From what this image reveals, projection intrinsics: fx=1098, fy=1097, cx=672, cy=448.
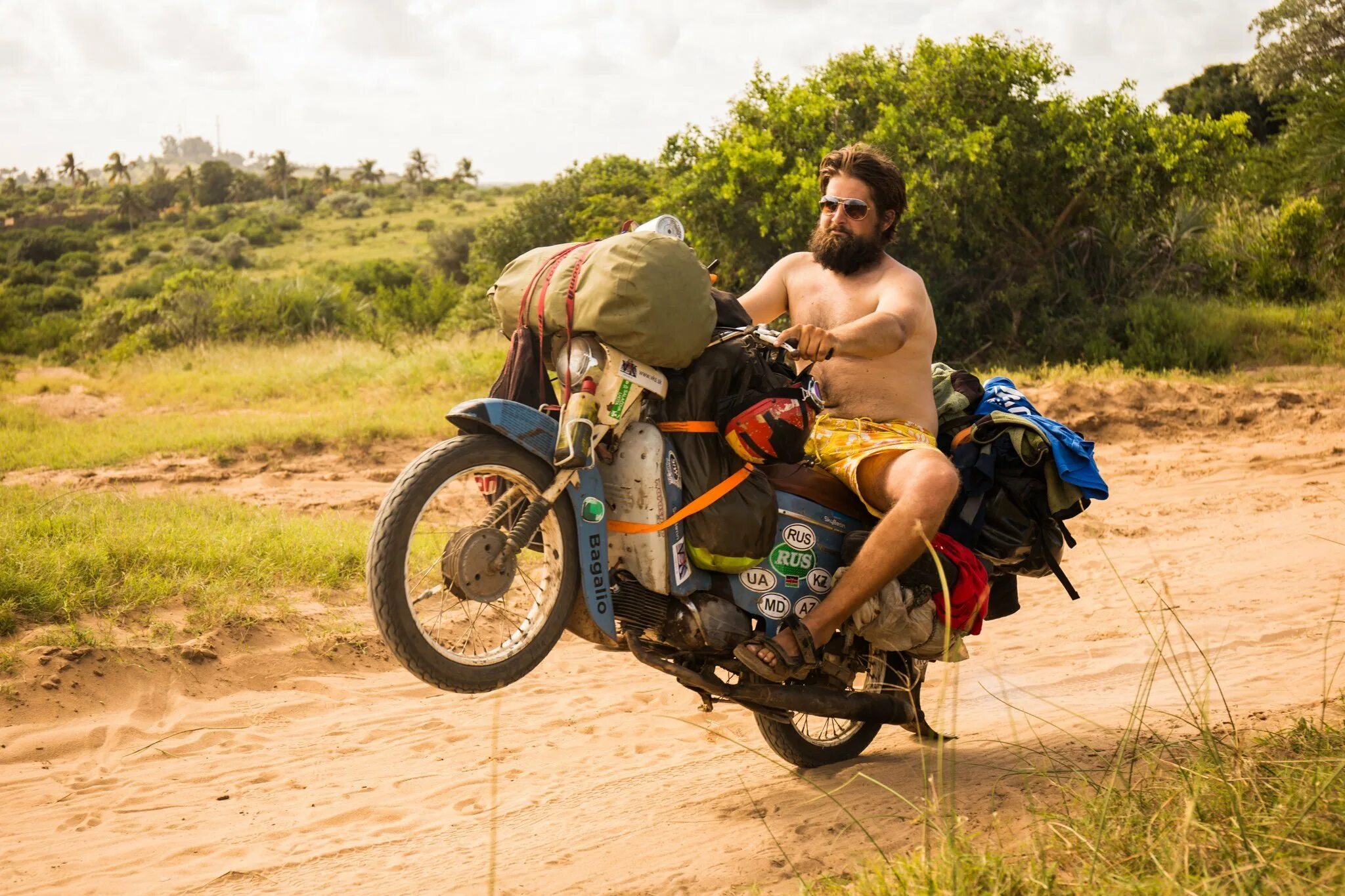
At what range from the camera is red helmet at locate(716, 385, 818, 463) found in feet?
11.4

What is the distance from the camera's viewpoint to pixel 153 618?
5.84 metres

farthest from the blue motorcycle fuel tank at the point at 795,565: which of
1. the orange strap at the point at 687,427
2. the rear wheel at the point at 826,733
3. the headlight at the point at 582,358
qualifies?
the headlight at the point at 582,358

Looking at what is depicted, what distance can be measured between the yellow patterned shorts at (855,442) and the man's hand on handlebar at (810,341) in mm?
556

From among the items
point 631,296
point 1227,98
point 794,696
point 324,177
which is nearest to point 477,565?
point 631,296

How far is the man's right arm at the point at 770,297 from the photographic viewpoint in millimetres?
4344

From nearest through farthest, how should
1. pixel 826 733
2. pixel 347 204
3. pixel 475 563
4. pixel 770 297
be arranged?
pixel 475 563 → pixel 770 297 → pixel 826 733 → pixel 347 204

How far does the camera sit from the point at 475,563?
3211 millimetres

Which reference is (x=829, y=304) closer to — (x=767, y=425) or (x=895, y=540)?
(x=767, y=425)

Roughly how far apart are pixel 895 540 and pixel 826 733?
1382mm

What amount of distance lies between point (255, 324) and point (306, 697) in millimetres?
17498

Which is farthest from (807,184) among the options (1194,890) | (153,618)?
(1194,890)

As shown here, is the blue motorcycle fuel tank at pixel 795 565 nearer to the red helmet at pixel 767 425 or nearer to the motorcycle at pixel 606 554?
the motorcycle at pixel 606 554

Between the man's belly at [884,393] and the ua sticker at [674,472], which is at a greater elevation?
the man's belly at [884,393]

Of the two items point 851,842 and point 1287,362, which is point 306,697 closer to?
point 851,842
